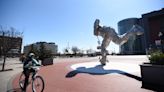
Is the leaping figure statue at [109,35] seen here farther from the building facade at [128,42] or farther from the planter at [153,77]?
the building facade at [128,42]

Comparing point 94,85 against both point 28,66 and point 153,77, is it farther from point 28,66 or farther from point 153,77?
point 28,66

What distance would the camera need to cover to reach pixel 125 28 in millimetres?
84875

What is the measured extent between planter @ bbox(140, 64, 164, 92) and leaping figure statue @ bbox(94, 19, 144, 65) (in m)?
7.86

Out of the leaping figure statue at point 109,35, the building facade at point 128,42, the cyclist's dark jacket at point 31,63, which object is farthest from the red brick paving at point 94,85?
the building facade at point 128,42

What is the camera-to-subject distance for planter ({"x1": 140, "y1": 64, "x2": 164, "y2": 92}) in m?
6.42

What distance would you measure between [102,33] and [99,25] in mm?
936

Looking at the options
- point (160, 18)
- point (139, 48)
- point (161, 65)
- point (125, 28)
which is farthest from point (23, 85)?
point (125, 28)

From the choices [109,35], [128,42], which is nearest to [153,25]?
[128,42]

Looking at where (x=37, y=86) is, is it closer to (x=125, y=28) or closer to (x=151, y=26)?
(x=151, y=26)

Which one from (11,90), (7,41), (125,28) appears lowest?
(11,90)

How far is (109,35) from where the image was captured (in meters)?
14.9

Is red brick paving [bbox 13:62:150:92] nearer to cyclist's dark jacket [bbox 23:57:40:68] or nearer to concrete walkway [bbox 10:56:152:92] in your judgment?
concrete walkway [bbox 10:56:152:92]

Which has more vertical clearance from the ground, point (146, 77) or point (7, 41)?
point (7, 41)

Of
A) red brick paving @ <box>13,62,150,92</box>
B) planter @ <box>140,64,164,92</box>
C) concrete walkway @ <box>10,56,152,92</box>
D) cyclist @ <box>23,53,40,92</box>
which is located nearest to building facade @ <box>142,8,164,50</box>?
concrete walkway @ <box>10,56,152,92</box>
